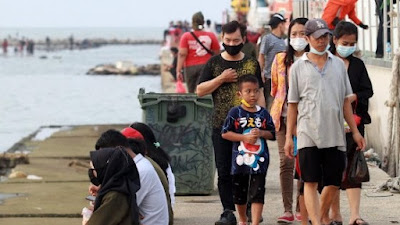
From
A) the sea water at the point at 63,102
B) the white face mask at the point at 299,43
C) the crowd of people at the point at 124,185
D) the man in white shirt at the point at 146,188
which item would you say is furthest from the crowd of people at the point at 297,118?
the sea water at the point at 63,102

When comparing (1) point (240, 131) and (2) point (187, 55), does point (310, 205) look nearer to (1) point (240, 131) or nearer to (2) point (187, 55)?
(1) point (240, 131)

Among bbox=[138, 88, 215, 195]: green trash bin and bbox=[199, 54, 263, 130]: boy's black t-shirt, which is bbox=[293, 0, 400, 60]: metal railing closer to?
bbox=[138, 88, 215, 195]: green trash bin

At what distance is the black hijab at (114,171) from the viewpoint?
25.5ft

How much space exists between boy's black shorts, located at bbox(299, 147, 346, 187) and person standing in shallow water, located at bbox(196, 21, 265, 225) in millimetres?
1176

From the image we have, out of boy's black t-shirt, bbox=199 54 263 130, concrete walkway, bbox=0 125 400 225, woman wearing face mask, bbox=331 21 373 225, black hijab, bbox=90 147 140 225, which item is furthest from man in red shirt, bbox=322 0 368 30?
black hijab, bbox=90 147 140 225

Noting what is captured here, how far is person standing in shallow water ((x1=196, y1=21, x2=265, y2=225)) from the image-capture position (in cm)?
1035

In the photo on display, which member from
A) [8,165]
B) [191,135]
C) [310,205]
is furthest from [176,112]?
[8,165]

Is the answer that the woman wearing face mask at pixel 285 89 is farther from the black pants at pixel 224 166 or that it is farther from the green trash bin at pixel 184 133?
the green trash bin at pixel 184 133

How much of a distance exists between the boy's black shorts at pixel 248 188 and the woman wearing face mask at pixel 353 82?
2.11ft

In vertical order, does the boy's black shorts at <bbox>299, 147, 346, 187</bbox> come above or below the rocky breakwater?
above

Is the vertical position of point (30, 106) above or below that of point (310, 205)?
below

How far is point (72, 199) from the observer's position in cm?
1507

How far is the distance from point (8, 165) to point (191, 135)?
1000 cm

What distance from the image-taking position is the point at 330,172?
30.3ft
